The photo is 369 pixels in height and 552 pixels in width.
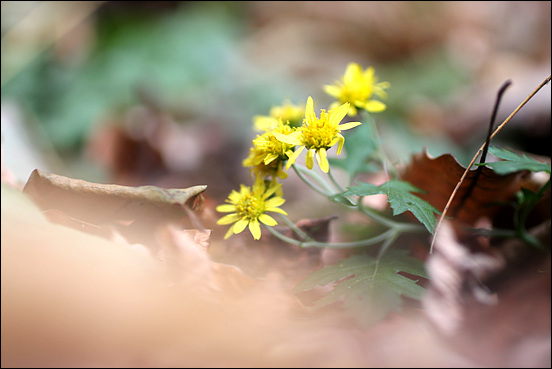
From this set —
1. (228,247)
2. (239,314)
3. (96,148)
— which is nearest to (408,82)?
(96,148)

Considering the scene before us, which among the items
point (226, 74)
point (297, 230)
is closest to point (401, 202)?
point (297, 230)

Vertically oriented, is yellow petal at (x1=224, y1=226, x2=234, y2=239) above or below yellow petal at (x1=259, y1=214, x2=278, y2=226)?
below

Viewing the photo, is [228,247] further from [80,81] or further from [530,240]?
[80,81]

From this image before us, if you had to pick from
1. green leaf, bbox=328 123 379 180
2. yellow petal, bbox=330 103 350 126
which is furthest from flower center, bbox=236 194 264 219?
green leaf, bbox=328 123 379 180

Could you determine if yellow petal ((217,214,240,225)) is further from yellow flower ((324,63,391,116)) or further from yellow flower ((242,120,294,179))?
Result: yellow flower ((324,63,391,116))

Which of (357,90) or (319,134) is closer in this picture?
(319,134)

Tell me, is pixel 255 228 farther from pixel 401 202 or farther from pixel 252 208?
pixel 401 202
